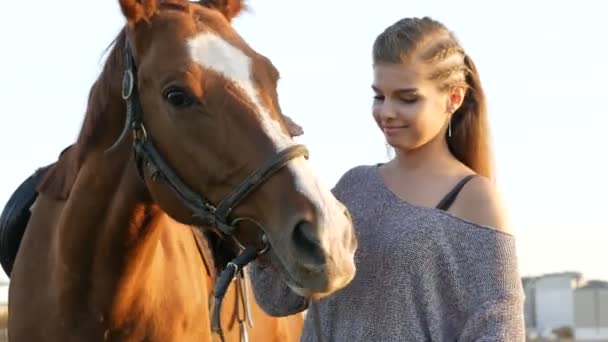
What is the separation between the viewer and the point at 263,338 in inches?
230

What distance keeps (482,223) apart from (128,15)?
5.36 feet

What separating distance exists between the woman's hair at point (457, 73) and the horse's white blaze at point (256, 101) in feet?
1.35

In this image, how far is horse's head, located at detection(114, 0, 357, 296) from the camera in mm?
3461

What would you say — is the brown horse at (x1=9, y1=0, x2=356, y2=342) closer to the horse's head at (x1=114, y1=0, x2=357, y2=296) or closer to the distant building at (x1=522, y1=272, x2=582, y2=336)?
the horse's head at (x1=114, y1=0, x2=357, y2=296)

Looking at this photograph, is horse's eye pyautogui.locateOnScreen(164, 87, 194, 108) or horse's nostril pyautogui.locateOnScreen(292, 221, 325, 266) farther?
horse's eye pyautogui.locateOnScreen(164, 87, 194, 108)

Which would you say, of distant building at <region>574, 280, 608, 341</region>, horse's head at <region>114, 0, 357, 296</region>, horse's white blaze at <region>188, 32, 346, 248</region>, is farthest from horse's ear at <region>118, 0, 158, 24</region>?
distant building at <region>574, 280, 608, 341</region>

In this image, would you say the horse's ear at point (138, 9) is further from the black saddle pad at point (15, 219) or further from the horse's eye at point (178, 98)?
the black saddle pad at point (15, 219)

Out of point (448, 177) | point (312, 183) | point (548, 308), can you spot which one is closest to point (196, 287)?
point (312, 183)

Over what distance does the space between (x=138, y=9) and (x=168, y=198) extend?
2.31 feet

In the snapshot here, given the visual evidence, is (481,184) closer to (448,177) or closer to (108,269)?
(448,177)

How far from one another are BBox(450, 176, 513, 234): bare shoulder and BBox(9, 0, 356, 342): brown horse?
0.34 metres

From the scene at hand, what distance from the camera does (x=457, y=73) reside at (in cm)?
352

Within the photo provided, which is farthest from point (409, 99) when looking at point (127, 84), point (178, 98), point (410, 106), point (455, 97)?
point (127, 84)

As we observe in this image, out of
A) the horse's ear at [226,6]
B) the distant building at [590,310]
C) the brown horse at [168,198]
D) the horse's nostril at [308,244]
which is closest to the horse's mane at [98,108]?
the brown horse at [168,198]
